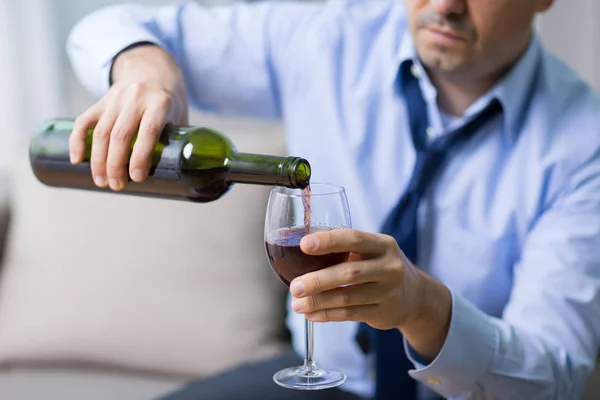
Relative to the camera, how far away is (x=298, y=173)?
109cm

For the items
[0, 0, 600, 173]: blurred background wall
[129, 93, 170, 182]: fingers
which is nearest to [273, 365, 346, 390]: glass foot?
A: [129, 93, 170, 182]: fingers

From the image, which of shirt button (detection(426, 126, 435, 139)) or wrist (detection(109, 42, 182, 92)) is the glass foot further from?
shirt button (detection(426, 126, 435, 139))

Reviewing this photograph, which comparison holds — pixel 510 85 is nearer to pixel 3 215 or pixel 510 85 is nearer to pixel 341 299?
pixel 341 299

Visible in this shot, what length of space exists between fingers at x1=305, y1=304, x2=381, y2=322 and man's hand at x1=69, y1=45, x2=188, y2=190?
37 centimetres

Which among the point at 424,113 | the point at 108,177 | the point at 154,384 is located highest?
the point at 424,113

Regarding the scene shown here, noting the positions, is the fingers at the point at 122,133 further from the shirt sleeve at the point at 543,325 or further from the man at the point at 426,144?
the shirt sleeve at the point at 543,325

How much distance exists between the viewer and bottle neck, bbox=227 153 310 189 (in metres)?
1.09

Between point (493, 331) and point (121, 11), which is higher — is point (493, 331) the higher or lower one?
the lower one

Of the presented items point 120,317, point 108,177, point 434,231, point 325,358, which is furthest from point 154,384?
point 108,177

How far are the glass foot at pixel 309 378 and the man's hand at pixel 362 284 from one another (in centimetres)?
10

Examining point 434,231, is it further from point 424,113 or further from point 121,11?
point 121,11

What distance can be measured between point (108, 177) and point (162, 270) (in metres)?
1.05

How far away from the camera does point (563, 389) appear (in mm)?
A: 1439

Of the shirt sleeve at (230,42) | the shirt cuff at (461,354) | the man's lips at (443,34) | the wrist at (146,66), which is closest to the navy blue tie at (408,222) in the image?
the man's lips at (443,34)
